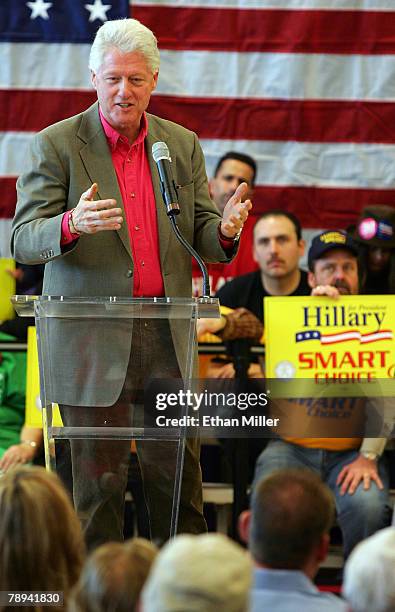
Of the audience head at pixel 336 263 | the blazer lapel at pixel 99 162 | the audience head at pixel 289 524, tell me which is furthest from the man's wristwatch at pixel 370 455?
the audience head at pixel 289 524

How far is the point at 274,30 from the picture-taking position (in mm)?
6551

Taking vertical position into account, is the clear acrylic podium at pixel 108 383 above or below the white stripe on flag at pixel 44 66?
below

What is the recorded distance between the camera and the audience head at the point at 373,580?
1893 mm

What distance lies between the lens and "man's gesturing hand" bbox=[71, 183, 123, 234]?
120 inches

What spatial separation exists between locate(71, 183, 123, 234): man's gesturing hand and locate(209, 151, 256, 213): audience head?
116 inches

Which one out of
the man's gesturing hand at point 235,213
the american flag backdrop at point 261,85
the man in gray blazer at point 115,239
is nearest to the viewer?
the man in gray blazer at point 115,239

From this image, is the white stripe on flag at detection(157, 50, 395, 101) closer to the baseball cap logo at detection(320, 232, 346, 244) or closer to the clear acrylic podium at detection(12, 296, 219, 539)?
the baseball cap logo at detection(320, 232, 346, 244)

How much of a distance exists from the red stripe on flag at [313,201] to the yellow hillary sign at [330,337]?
5.29 ft

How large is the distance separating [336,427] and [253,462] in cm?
168

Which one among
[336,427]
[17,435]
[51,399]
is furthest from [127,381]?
[17,435]

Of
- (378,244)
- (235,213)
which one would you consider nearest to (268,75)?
(378,244)

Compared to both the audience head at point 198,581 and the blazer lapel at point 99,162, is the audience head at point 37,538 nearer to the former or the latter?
the audience head at point 198,581

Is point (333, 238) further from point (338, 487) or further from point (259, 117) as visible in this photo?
point (259, 117)

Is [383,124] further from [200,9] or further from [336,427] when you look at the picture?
[336,427]
